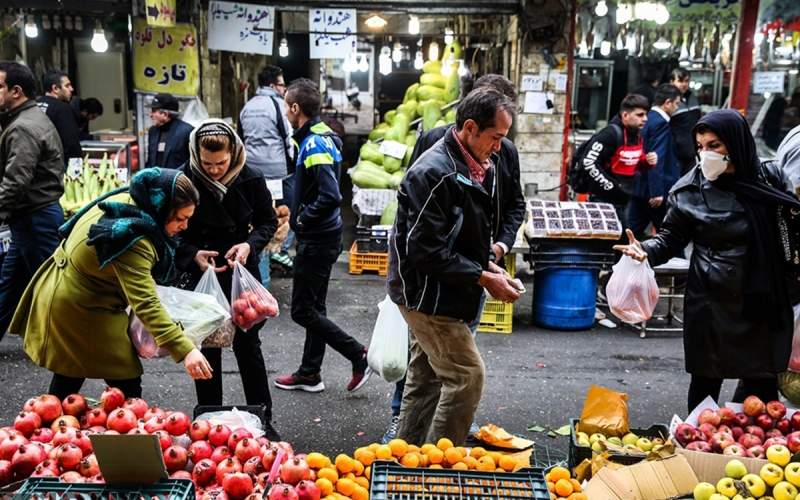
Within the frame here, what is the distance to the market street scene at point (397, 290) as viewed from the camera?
3125 millimetres

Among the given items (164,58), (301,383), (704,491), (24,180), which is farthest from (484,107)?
(164,58)

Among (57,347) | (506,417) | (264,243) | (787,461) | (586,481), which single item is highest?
(264,243)

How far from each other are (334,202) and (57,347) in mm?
2062

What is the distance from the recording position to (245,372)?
4.48 metres

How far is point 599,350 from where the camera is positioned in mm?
6625

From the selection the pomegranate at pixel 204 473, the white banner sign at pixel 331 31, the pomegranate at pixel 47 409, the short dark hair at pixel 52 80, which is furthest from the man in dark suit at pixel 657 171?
the short dark hair at pixel 52 80

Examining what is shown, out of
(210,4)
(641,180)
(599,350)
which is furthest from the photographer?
(210,4)

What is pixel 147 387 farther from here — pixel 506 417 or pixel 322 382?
pixel 506 417

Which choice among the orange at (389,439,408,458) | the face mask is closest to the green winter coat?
the orange at (389,439,408,458)

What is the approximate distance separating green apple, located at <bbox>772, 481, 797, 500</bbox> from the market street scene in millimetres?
21

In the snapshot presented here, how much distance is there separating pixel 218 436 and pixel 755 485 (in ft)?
7.14

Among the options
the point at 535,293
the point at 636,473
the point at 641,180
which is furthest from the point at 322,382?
the point at 641,180

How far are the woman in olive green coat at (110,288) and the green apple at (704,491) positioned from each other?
6.70ft

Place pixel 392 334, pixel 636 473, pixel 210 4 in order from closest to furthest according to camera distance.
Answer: pixel 636 473 → pixel 392 334 → pixel 210 4
